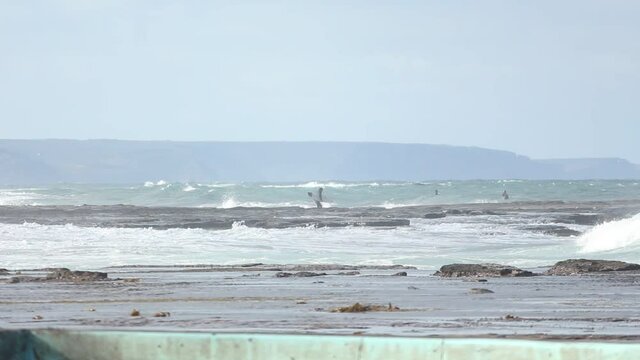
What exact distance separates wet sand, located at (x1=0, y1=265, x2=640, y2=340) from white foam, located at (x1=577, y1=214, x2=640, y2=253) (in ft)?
39.1

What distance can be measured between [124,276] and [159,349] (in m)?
15.0

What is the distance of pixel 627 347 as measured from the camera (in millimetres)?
7500

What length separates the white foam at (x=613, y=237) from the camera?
34.5 metres

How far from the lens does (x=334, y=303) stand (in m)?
15.6

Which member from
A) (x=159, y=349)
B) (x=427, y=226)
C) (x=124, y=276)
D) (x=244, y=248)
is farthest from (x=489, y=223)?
(x=159, y=349)

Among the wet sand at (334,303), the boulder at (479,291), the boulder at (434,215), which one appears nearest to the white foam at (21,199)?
the boulder at (434,215)

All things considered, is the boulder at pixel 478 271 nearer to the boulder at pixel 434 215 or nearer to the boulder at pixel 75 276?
the boulder at pixel 75 276

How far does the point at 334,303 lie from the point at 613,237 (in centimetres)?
2148

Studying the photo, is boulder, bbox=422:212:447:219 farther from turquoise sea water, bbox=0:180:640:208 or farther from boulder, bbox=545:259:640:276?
Answer: boulder, bbox=545:259:640:276

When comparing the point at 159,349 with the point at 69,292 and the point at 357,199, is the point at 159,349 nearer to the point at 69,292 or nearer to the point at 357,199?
the point at 69,292

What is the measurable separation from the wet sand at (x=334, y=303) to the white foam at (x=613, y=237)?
1191 centimetres

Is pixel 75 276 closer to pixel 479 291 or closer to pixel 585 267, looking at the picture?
pixel 479 291

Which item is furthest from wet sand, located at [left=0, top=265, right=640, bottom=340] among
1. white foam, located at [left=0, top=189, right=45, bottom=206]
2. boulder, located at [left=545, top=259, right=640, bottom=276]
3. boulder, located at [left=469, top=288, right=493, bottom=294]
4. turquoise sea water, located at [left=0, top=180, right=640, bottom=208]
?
white foam, located at [left=0, top=189, right=45, bottom=206]

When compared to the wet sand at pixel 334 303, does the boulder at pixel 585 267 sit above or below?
above
